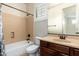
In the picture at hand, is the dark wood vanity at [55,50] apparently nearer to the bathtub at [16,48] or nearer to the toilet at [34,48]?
the toilet at [34,48]

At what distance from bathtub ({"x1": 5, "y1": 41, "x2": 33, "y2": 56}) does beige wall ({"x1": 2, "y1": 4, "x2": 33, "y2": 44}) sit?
61 mm

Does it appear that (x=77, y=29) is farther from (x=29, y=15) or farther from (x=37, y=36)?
(x=29, y=15)

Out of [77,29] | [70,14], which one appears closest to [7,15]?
[70,14]

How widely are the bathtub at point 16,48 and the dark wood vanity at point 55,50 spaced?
227 mm

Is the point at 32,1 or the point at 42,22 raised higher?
the point at 32,1

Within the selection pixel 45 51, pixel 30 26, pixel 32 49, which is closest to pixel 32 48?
pixel 32 49

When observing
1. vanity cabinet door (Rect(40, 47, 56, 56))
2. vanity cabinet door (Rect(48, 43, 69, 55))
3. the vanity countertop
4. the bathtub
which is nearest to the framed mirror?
the vanity countertop

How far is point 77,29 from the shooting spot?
1.44 meters

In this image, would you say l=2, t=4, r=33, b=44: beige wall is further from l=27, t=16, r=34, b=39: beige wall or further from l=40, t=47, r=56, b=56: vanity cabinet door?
l=40, t=47, r=56, b=56: vanity cabinet door

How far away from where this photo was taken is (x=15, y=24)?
1486 mm

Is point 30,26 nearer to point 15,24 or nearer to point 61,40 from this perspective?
point 15,24

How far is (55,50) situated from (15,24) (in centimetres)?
70

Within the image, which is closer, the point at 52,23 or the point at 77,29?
the point at 77,29

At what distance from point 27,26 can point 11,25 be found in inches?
9.2
